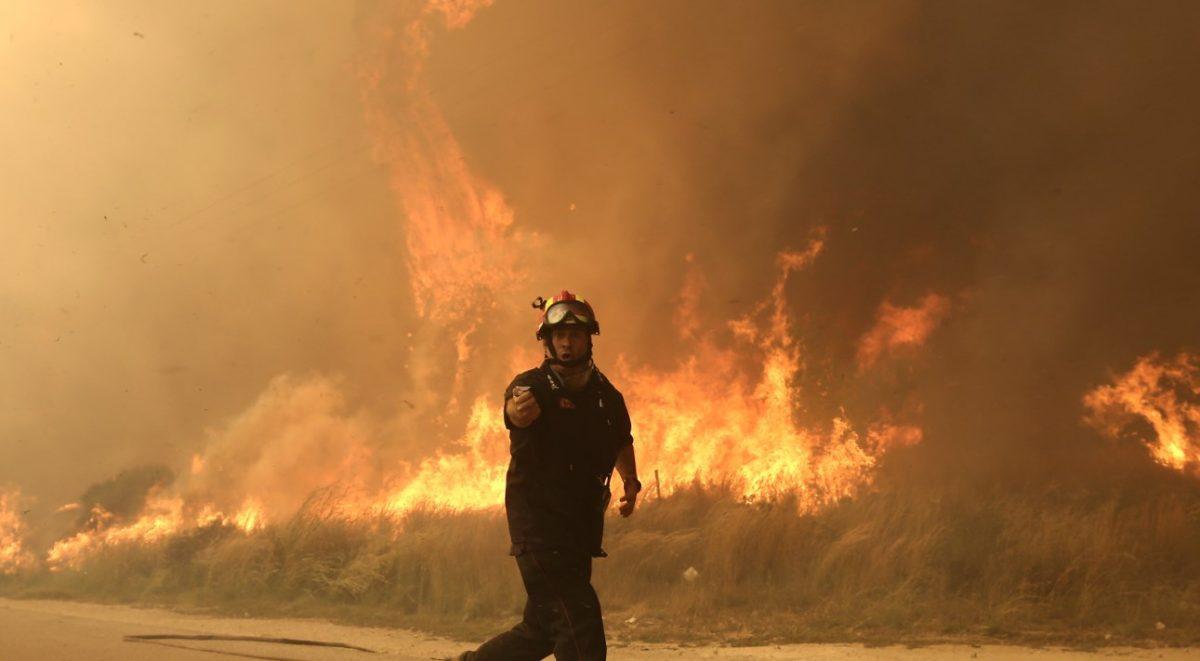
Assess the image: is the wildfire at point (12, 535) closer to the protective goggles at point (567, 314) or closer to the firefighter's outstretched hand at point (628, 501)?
the firefighter's outstretched hand at point (628, 501)

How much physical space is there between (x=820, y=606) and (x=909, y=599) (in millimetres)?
739

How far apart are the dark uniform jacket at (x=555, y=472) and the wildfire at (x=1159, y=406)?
8615 millimetres

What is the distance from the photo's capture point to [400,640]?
314 inches

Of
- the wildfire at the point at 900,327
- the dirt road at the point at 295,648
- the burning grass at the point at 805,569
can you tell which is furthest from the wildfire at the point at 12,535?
Result: the wildfire at the point at 900,327

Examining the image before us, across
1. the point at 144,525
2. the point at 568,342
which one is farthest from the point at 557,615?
the point at 144,525

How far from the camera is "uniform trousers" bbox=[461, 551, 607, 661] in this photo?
3758 millimetres

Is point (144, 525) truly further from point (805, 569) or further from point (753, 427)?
point (805, 569)

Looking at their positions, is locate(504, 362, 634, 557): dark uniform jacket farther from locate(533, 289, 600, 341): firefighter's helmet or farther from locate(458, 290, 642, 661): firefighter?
locate(533, 289, 600, 341): firefighter's helmet

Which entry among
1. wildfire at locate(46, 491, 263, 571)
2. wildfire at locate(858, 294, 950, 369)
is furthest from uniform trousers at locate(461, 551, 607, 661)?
wildfire at locate(46, 491, 263, 571)

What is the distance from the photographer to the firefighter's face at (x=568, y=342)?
156 inches

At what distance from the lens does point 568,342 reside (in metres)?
3.97

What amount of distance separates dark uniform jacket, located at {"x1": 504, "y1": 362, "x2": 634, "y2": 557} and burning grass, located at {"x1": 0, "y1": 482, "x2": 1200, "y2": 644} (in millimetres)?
3859

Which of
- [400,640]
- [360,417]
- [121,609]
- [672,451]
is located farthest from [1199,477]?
[360,417]

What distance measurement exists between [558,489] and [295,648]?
444 cm
